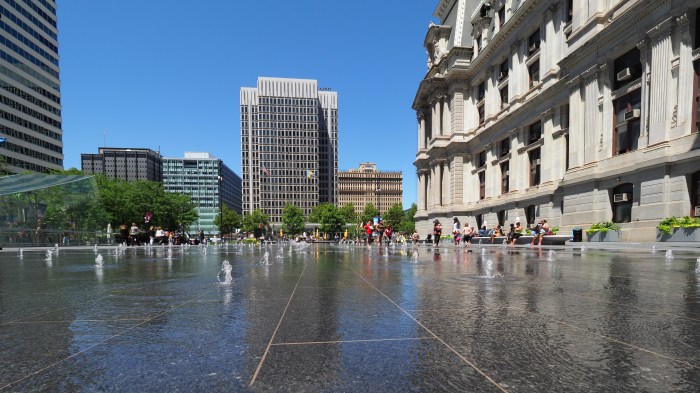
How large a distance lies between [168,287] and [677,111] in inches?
905

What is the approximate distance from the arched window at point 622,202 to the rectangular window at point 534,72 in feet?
45.7

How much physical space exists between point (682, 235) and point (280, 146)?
130 m

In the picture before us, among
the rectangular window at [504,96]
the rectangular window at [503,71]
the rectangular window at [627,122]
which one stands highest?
the rectangular window at [503,71]

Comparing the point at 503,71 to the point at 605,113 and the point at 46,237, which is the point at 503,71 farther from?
the point at 46,237

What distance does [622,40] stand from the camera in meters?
21.2

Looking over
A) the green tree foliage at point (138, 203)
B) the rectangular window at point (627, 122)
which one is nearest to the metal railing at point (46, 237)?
the green tree foliage at point (138, 203)

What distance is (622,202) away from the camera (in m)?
21.2

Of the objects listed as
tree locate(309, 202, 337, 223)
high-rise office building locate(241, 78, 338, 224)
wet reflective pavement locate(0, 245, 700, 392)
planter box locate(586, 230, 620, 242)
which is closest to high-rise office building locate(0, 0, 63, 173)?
high-rise office building locate(241, 78, 338, 224)

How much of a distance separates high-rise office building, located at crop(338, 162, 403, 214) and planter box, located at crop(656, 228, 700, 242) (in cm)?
15999

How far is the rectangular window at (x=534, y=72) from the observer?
3186cm

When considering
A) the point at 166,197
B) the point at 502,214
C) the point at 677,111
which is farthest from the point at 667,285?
the point at 166,197

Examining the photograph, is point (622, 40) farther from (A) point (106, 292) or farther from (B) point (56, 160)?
(B) point (56, 160)

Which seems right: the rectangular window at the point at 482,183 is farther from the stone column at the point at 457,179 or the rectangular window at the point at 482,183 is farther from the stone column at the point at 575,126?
the stone column at the point at 575,126

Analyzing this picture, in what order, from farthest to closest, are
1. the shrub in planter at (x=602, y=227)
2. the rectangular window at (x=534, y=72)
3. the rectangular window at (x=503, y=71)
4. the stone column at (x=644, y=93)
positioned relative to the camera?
the rectangular window at (x=503, y=71) < the rectangular window at (x=534, y=72) < the shrub in planter at (x=602, y=227) < the stone column at (x=644, y=93)
